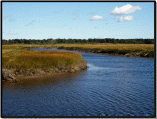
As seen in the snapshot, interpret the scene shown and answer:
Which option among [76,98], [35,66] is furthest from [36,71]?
[76,98]

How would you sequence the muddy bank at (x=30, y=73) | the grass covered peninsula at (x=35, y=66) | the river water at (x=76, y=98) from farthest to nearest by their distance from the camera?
the grass covered peninsula at (x=35, y=66) < the muddy bank at (x=30, y=73) < the river water at (x=76, y=98)

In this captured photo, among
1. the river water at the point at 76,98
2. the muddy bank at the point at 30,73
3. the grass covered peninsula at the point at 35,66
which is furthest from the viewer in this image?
the grass covered peninsula at the point at 35,66

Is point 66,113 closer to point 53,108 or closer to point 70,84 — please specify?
point 53,108

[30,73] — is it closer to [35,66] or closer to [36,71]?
[36,71]

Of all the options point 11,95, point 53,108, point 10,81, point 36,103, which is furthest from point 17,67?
point 53,108

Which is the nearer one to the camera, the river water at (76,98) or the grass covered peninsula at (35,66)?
the river water at (76,98)

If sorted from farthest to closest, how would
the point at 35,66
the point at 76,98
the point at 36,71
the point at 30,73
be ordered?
1. the point at 35,66
2. the point at 36,71
3. the point at 30,73
4. the point at 76,98

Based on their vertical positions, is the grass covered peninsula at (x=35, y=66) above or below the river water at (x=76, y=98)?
above

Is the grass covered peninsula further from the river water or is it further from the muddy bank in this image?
the river water

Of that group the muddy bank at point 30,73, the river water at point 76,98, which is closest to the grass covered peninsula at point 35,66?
the muddy bank at point 30,73

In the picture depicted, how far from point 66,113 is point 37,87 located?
805 cm

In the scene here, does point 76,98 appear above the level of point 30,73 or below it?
below

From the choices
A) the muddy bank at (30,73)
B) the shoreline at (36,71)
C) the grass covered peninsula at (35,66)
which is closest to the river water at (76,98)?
the muddy bank at (30,73)

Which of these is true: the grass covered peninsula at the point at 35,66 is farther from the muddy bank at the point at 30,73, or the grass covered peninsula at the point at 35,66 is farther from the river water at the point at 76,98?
the river water at the point at 76,98
